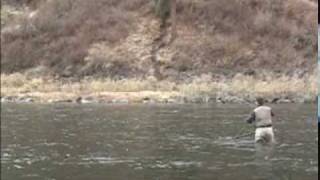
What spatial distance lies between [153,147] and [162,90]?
24.8m

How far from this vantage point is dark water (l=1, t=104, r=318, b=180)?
49.7 feet

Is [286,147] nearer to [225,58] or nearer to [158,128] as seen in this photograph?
[158,128]

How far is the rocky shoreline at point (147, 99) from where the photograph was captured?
38.3m

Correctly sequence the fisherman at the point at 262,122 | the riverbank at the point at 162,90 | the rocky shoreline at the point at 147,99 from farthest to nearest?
1. the riverbank at the point at 162,90
2. the rocky shoreline at the point at 147,99
3. the fisherman at the point at 262,122

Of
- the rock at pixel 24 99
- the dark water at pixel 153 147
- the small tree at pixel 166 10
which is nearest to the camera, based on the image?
the dark water at pixel 153 147

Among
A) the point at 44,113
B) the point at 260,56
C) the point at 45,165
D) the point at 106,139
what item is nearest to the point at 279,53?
the point at 260,56

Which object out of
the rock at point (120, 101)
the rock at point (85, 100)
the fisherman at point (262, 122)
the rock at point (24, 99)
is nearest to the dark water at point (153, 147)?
the fisherman at point (262, 122)

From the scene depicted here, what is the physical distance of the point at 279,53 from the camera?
50.9 m

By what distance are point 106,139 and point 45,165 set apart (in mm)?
5677

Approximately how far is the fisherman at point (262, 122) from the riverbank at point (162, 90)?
18.9 meters

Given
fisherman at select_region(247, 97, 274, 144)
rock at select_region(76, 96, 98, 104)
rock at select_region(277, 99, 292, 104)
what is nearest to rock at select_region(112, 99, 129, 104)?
rock at select_region(76, 96, 98, 104)

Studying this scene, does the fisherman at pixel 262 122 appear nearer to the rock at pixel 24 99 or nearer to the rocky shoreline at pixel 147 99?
the rocky shoreline at pixel 147 99

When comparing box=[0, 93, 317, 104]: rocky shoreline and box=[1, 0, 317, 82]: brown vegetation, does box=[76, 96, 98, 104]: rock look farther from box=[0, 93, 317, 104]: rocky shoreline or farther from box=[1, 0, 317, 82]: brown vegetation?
box=[1, 0, 317, 82]: brown vegetation

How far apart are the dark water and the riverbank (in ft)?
23.6
